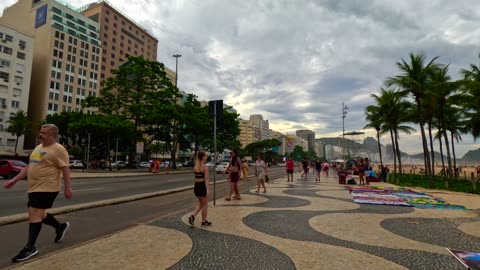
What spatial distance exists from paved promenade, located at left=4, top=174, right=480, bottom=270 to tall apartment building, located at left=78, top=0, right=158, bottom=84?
86837mm

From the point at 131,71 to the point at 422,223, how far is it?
36321 mm

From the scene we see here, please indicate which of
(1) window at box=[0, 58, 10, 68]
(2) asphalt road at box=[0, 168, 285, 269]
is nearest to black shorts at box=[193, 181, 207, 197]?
(2) asphalt road at box=[0, 168, 285, 269]

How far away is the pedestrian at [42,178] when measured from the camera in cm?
426

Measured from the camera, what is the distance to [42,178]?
4.30 metres

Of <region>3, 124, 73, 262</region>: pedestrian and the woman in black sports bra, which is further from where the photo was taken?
the woman in black sports bra

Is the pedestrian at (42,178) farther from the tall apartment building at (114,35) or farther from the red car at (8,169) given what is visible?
the tall apartment building at (114,35)

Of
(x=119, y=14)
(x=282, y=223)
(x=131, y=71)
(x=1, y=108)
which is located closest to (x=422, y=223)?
(x=282, y=223)

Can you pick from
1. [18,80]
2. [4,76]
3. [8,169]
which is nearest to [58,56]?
[18,80]

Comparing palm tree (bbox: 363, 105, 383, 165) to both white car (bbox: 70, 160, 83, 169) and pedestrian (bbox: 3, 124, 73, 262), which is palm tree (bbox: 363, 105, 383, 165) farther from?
white car (bbox: 70, 160, 83, 169)

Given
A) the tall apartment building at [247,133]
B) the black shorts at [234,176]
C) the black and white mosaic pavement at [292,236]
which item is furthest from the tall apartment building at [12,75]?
the tall apartment building at [247,133]

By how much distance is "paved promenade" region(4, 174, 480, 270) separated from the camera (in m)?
4.07

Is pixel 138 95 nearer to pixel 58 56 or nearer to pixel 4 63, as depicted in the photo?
pixel 4 63

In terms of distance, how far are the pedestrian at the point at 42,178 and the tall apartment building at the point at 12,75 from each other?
67471 mm

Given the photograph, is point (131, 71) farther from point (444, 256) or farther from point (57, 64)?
point (57, 64)
